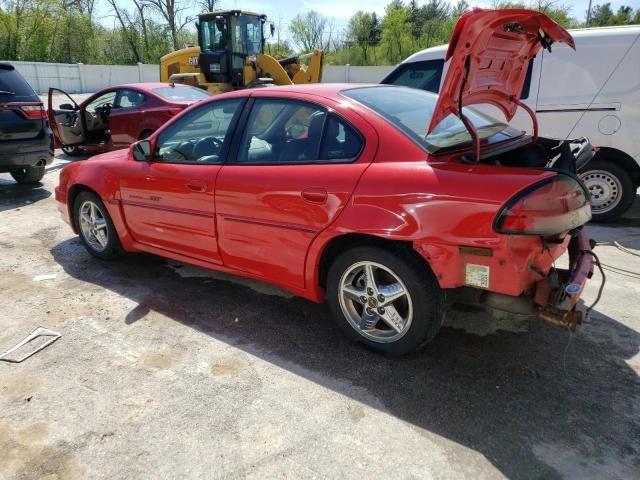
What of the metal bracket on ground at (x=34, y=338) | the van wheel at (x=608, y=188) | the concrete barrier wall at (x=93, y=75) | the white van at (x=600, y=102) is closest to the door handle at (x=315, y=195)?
the metal bracket on ground at (x=34, y=338)

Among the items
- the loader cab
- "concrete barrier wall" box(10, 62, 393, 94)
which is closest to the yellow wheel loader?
the loader cab

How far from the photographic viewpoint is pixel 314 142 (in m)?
3.16

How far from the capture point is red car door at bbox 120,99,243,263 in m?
3.65

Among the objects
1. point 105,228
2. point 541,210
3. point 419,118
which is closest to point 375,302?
point 541,210

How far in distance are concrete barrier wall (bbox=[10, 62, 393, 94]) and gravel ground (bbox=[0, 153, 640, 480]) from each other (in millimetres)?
30806

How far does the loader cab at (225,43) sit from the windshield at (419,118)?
11659 millimetres

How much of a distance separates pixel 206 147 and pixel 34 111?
16.3 ft

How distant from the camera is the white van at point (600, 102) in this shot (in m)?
5.40

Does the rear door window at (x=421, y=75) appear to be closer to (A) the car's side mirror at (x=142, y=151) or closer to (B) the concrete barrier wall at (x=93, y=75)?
(A) the car's side mirror at (x=142, y=151)

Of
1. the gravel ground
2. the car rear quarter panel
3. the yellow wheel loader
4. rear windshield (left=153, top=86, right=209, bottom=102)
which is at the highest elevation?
the yellow wheel loader

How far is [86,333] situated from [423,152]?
2.59 metres

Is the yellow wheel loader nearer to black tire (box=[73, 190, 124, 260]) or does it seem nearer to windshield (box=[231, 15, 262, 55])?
windshield (box=[231, 15, 262, 55])

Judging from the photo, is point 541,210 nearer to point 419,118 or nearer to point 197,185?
point 419,118

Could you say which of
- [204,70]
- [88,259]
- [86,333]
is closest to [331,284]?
[86,333]
